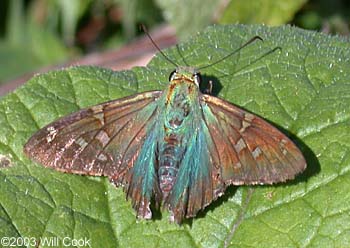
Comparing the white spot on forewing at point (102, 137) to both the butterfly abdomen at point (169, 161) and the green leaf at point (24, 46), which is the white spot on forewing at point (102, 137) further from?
the green leaf at point (24, 46)

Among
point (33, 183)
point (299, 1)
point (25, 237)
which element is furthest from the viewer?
point (299, 1)

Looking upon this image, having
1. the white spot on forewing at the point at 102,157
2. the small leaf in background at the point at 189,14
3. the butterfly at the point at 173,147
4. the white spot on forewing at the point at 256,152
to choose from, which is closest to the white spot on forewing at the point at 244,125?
the butterfly at the point at 173,147

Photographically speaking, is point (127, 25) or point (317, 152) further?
point (127, 25)

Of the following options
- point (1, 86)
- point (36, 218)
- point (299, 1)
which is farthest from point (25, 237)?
A: point (1, 86)

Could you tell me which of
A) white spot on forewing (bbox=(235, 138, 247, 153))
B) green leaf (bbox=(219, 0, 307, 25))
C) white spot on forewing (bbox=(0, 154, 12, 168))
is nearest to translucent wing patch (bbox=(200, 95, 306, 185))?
white spot on forewing (bbox=(235, 138, 247, 153))

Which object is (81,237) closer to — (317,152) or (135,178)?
(135,178)
